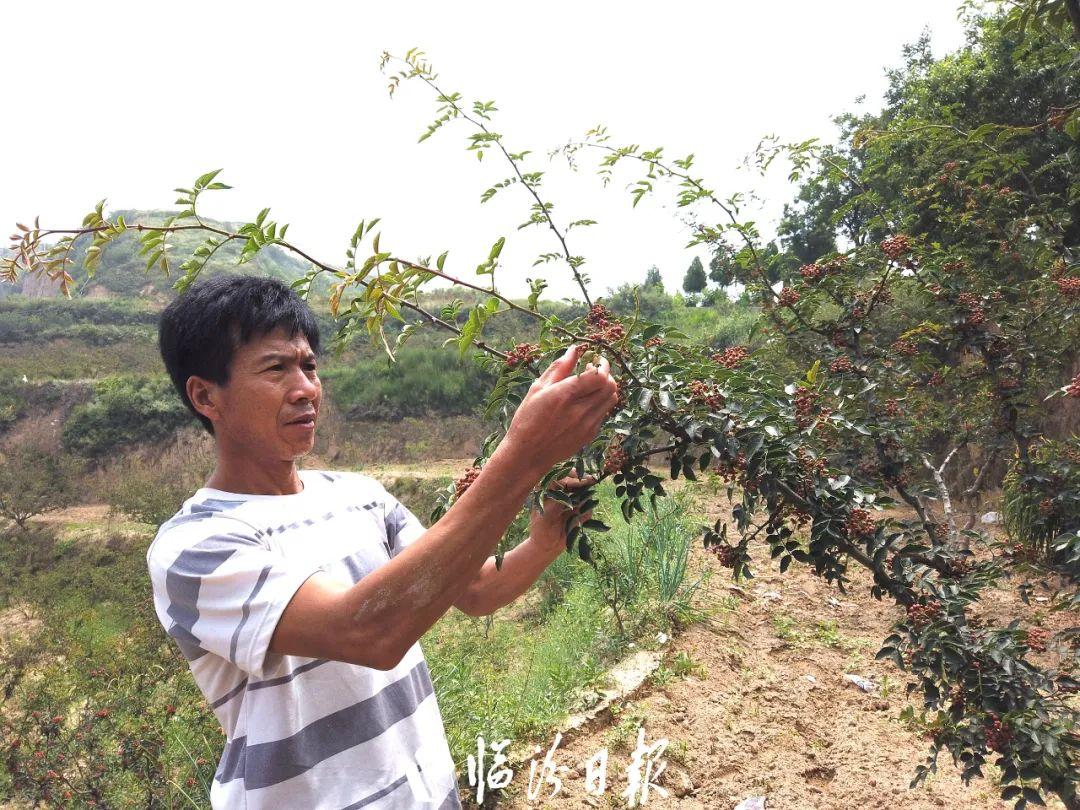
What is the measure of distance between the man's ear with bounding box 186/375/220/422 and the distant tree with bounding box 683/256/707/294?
2424 centimetres

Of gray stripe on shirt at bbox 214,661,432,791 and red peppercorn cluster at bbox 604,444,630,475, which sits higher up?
red peppercorn cluster at bbox 604,444,630,475

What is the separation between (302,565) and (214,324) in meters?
0.42

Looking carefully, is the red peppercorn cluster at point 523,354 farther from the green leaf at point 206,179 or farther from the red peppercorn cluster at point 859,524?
the red peppercorn cluster at point 859,524

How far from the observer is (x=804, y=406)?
143cm

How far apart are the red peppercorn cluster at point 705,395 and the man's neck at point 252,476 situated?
714 millimetres

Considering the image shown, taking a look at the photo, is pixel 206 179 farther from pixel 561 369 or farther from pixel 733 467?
pixel 733 467

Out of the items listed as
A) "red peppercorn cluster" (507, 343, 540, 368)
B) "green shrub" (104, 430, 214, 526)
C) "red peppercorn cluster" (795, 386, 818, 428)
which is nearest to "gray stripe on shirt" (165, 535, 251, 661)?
"red peppercorn cluster" (507, 343, 540, 368)

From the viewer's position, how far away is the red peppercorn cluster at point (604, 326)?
3.68 feet

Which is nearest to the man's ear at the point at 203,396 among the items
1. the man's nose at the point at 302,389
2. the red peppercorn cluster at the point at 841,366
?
the man's nose at the point at 302,389

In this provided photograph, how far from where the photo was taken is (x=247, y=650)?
0.88 metres

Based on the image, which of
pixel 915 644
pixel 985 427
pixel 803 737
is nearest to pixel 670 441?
pixel 915 644

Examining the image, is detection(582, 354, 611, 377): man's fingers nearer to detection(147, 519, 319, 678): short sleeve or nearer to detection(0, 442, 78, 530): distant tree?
detection(147, 519, 319, 678): short sleeve

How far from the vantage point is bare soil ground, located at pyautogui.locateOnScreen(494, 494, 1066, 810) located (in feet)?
7.77

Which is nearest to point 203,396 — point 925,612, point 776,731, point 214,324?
point 214,324
